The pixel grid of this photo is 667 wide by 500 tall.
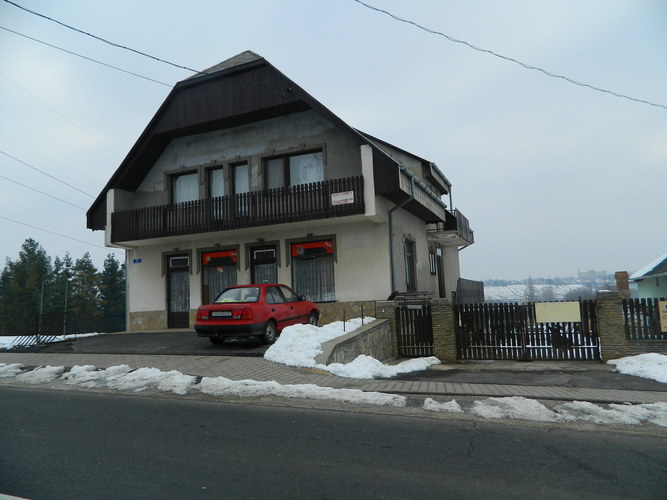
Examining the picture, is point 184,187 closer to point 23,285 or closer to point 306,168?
point 306,168

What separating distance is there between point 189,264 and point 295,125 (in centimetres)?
738

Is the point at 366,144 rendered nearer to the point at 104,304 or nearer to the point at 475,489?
the point at 475,489

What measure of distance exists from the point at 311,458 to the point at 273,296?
331 inches

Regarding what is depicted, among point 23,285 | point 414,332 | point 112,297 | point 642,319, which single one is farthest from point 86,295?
point 642,319

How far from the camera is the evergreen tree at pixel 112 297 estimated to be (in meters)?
75.1

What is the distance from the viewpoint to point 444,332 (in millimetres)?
12898

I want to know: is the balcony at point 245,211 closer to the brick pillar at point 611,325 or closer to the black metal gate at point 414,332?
the black metal gate at point 414,332

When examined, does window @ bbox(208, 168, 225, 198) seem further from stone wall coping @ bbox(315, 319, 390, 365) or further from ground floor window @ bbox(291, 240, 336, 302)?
stone wall coping @ bbox(315, 319, 390, 365)

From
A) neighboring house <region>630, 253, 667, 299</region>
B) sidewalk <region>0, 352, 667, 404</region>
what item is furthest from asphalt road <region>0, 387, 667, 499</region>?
neighboring house <region>630, 253, 667, 299</region>

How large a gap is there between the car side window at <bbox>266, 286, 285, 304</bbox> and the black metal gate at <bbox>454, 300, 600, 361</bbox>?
5152mm

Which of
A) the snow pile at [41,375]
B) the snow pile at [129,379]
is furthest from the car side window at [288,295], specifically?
the snow pile at [41,375]

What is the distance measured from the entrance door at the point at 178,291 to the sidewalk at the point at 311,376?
6.55 meters

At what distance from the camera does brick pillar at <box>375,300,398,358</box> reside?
45.1ft

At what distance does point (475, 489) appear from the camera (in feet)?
12.0
